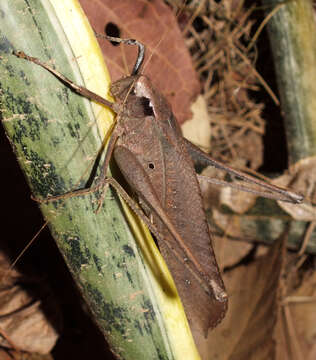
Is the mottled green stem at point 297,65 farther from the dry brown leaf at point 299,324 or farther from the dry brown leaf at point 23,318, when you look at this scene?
the dry brown leaf at point 23,318

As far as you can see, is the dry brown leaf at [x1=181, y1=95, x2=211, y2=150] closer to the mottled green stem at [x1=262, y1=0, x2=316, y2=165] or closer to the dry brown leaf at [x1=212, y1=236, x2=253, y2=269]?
the mottled green stem at [x1=262, y1=0, x2=316, y2=165]

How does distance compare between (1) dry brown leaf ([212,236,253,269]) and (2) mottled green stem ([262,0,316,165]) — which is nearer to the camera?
(2) mottled green stem ([262,0,316,165])

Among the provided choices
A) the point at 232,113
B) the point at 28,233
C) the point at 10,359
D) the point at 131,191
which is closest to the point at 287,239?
the point at 232,113

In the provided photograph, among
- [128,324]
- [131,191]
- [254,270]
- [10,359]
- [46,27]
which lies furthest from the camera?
[254,270]

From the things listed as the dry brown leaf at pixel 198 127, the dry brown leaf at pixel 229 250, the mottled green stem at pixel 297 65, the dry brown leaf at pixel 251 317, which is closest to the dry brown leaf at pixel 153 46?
the dry brown leaf at pixel 198 127

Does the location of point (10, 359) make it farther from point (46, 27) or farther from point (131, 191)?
point (46, 27)

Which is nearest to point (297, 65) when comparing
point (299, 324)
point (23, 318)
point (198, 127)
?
point (198, 127)

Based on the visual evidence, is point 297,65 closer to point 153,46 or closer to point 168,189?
point 153,46

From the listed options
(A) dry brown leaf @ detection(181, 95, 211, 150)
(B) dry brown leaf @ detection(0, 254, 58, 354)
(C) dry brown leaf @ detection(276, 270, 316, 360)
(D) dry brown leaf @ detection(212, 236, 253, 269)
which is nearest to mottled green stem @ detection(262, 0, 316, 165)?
(A) dry brown leaf @ detection(181, 95, 211, 150)
